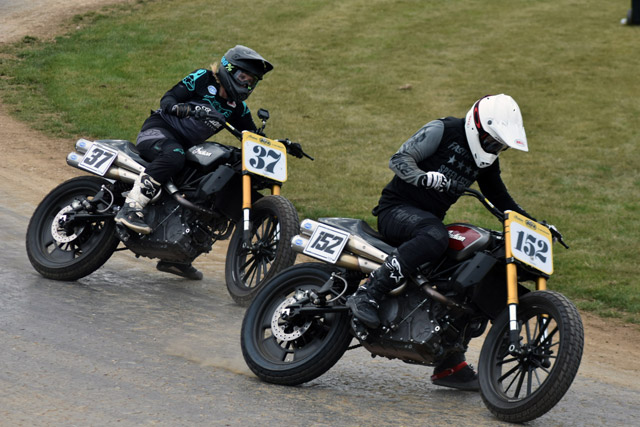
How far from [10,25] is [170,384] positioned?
20.6m

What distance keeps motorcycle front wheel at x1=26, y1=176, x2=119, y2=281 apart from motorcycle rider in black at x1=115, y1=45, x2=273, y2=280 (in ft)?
1.46

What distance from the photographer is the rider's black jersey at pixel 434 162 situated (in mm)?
6203

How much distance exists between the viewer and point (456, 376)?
21.3 ft

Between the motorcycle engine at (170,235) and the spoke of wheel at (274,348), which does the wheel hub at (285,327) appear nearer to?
the spoke of wheel at (274,348)

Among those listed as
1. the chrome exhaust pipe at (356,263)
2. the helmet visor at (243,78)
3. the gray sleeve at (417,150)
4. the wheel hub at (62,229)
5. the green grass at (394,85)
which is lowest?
the green grass at (394,85)

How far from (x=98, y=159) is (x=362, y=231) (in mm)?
3206

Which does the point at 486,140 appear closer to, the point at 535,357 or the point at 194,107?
the point at 535,357

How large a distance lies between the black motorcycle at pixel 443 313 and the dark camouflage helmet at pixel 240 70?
249cm

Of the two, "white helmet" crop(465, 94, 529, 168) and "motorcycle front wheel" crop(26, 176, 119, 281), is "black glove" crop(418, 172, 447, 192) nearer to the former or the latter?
"white helmet" crop(465, 94, 529, 168)

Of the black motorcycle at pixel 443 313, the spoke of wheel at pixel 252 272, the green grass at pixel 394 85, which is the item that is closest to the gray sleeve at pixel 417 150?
the black motorcycle at pixel 443 313

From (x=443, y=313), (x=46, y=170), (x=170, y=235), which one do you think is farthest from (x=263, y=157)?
(x=46, y=170)

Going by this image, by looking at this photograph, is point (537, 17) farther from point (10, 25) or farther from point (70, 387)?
point (70, 387)

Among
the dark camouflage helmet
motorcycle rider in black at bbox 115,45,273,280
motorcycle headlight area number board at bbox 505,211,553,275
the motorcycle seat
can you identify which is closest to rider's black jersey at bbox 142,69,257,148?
motorcycle rider in black at bbox 115,45,273,280

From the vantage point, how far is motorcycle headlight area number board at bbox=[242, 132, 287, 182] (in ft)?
26.3
